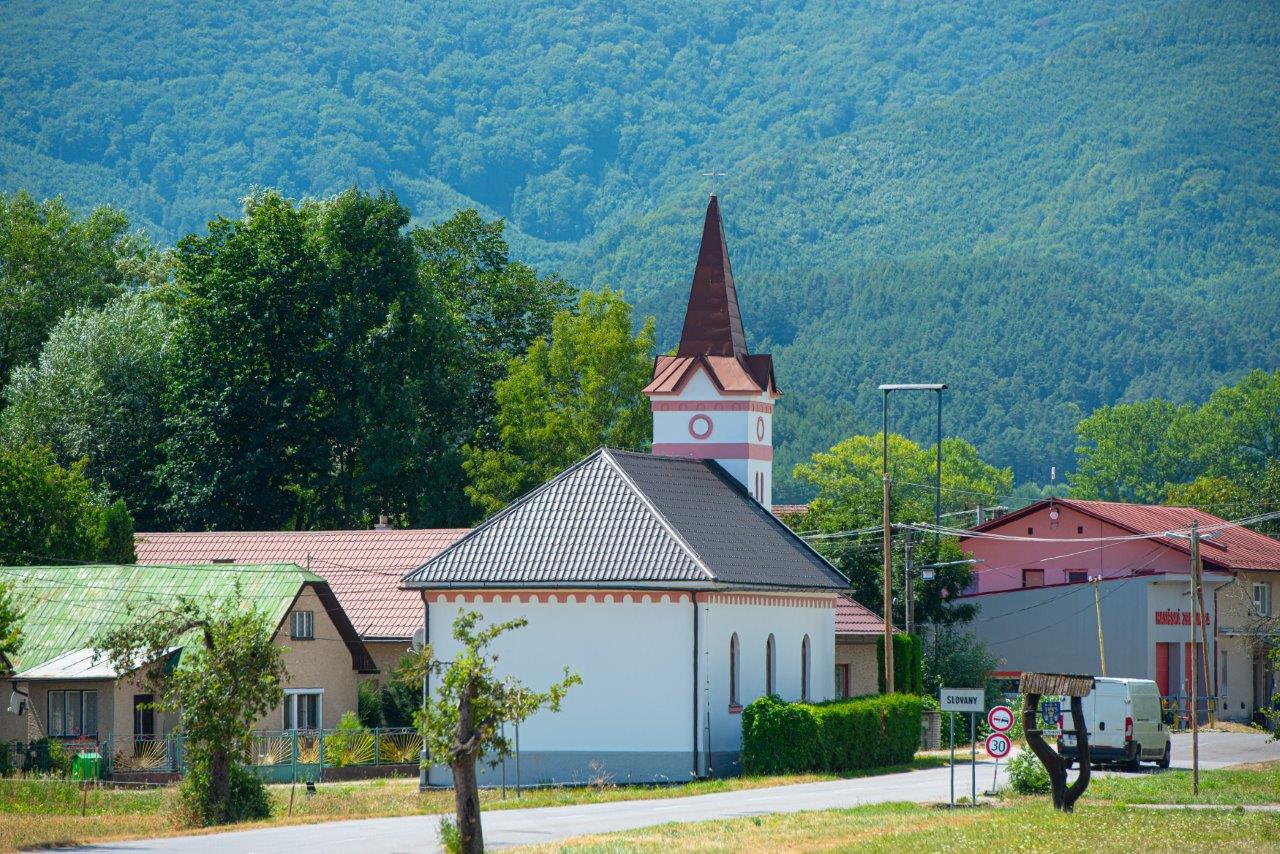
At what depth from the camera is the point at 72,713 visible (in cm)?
4906

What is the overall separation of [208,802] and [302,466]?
42181 mm

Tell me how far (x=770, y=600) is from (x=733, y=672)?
2.63m

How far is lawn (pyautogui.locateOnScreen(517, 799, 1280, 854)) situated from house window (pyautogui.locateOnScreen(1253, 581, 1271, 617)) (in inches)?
1944

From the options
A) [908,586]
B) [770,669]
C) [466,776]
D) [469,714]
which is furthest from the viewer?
[908,586]

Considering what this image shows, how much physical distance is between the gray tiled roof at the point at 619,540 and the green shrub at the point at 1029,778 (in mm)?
8498

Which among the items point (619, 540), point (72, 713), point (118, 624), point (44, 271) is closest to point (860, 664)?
point (619, 540)

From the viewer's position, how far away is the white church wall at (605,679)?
4412 centimetres

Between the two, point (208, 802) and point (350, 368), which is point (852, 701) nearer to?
point (208, 802)

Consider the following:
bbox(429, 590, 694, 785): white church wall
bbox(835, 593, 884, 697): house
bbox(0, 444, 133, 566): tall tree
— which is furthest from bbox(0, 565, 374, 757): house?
bbox(835, 593, 884, 697): house

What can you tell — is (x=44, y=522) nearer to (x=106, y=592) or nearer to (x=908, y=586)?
(x=106, y=592)

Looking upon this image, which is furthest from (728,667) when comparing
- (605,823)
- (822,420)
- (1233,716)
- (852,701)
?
(822,420)

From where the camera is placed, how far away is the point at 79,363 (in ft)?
252

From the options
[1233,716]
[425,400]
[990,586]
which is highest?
[425,400]

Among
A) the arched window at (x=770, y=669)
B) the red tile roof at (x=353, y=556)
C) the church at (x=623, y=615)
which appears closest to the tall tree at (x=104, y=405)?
the red tile roof at (x=353, y=556)
